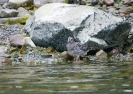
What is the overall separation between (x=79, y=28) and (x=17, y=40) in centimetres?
198

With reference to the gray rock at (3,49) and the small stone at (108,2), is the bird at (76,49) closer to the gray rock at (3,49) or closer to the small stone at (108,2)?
the gray rock at (3,49)

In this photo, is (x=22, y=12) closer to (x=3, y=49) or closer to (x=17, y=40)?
(x=17, y=40)

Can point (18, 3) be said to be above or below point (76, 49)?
above

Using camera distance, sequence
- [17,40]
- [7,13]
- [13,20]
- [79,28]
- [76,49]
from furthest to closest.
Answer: [7,13] → [13,20] → [17,40] → [79,28] → [76,49]

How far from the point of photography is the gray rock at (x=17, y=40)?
13.9 m

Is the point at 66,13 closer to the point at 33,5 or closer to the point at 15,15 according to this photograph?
the point at 15,15

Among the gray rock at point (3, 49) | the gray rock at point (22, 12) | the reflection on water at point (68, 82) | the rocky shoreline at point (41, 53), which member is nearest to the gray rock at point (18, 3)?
the gray rock at point (22, 12)

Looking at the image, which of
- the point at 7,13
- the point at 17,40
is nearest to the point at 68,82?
the point at 17,40

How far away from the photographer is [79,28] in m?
13.6

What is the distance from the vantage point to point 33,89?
629 centimetres

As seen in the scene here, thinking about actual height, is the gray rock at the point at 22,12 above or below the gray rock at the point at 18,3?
below

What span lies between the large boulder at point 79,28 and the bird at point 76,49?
62 centimetres

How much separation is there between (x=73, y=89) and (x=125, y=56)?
724 centimetres

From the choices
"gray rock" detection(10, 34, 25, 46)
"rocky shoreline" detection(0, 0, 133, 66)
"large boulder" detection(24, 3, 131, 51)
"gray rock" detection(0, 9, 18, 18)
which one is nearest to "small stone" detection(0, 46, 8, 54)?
"rocky shoreline" detection(0, 0, 133, 66)
